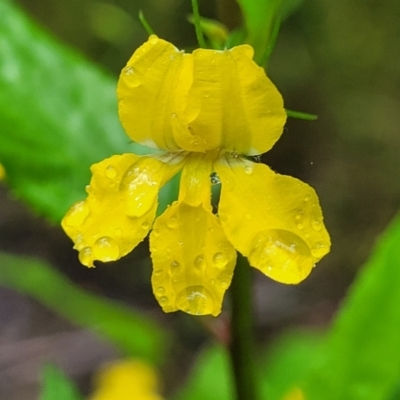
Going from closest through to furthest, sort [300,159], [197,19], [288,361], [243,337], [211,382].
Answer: [197,19], [243,337], [211,382], [288,361], [300,159]

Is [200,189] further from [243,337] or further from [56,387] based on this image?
[56,387]

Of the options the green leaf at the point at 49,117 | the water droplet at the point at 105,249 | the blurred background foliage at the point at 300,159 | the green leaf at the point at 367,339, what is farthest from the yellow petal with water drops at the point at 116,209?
the blurred background foliage at the point at 300,159

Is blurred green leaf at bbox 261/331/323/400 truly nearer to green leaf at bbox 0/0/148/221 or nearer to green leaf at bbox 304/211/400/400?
green leaf at bbox 304/211/400/400

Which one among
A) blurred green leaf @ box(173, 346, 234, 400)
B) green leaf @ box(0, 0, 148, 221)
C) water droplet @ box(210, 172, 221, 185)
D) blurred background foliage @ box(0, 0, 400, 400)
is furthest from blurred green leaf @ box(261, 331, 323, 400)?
water droplet @ box(210, 172, 221, 185)

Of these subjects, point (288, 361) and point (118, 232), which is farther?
point (288, 361)

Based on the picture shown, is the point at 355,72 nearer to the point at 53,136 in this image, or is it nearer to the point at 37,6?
the point at 37,6

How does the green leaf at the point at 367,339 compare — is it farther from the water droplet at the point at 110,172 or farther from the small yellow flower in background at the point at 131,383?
the small yellow flower in background at the point at 131,383

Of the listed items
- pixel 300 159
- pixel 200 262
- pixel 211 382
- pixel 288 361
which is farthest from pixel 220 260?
pixel 300 159
